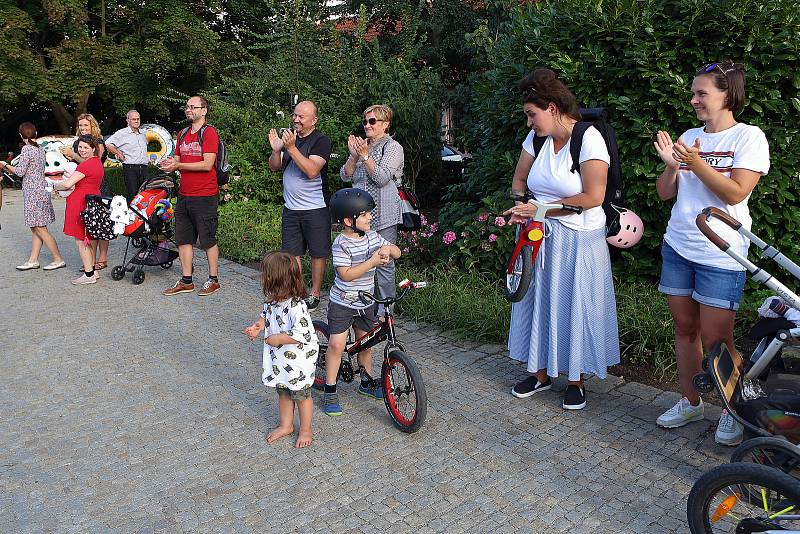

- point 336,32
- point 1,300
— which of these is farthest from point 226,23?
point 1,300

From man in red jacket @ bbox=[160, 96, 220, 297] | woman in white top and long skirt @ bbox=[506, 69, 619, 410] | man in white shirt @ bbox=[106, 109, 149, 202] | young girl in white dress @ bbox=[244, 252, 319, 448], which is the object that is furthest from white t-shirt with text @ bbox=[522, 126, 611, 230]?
man in white shirt @ bbox=[106, 109, 149, 202]

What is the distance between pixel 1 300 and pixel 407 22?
7.64 meters

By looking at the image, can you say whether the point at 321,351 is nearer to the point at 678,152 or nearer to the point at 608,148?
the point at 608,148

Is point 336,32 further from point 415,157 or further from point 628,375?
point 628,375

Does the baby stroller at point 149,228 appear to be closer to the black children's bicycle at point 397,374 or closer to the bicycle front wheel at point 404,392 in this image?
the black children's bicycle at point 397,374

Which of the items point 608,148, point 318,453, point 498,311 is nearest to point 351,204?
point 318,453

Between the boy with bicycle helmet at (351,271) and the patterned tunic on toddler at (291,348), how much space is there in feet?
1.16

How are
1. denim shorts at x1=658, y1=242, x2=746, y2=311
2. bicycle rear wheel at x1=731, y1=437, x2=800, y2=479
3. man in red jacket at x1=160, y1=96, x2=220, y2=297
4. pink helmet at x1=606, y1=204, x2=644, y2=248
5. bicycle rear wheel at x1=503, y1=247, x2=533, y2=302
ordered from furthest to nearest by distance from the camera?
1. man in red jacket at x1=160, y1=96, x2=220, y2=297
2. pink helmet at x1=606, y1=204, x2=644, y2=248
3. bicycle rear wheel at x1=503, y1=247, x2=533, y2=302
4. denim shorts at x1=658, y1=242, x2=746, y2=311
5. bicycle rear wheel at x1=731, y1=437, x2=800, y2=479

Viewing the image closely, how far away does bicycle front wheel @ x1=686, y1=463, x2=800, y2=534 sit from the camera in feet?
8.32

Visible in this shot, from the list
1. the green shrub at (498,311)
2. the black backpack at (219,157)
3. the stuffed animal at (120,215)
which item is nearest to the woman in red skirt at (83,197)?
the stuffed animal at (120,215)

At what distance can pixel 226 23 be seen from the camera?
2623 centimetres

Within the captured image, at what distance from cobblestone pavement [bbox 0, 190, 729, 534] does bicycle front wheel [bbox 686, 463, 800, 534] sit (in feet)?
1.16

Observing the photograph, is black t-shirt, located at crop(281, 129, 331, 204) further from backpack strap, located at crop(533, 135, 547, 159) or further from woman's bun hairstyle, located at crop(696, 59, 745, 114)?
woman's bun hairstyle, located at crop(696, 59, 745, 114)

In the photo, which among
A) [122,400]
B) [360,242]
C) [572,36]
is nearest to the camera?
[360,242]
